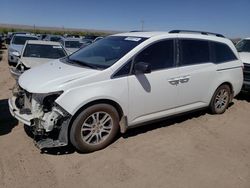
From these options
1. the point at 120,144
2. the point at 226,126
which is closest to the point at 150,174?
the point at 120,144

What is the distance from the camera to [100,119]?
4.66 meters

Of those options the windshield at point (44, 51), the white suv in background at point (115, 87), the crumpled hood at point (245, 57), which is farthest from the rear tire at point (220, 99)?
the windshield at point (44, 51)

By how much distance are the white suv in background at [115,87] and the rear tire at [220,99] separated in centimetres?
23

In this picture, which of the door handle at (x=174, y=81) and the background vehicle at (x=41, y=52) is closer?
the door handle at (x=174, y=81)

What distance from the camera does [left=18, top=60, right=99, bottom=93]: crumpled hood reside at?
4.36 meters

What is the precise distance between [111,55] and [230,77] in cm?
309

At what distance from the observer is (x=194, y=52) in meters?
5.89

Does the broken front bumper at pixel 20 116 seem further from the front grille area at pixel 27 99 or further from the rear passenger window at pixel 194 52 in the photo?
the rear passenger window at pixel 194 52

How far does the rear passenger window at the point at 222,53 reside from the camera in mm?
6414

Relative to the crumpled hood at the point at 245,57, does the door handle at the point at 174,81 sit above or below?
below

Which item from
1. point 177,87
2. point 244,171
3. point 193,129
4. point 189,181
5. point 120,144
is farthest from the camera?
point 193,129

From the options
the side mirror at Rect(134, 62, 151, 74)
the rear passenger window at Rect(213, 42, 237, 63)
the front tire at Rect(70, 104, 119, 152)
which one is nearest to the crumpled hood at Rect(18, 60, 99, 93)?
the front tire at Rect(70, 104, 119, 152)

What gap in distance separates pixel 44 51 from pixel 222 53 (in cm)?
559

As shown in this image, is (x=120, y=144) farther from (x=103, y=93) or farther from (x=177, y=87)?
(x=177, y=87)
